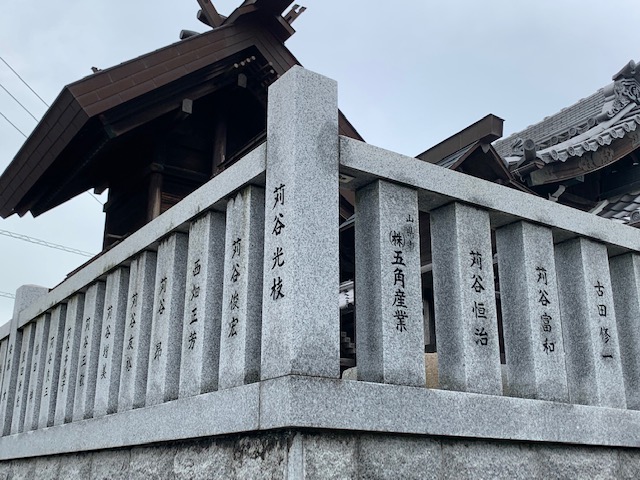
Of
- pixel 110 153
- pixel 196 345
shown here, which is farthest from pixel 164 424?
pixel 110 153

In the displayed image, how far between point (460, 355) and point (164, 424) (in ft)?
6.40

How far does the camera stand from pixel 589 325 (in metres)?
4.86

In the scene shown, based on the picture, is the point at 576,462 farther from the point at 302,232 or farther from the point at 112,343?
the point at 112,343

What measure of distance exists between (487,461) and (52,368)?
182 inches

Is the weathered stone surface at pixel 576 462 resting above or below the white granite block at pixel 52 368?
below

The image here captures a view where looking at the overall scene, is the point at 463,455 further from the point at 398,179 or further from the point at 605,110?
the point at 605,110

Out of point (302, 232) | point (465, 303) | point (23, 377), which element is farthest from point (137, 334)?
point (23, 377)

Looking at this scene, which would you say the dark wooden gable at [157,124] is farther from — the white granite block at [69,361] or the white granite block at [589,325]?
the white granite block at [589,325]

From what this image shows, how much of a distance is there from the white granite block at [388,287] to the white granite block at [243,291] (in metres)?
0.59

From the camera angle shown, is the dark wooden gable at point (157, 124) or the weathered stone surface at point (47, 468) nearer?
the weathered stone surface at point (47, 468)

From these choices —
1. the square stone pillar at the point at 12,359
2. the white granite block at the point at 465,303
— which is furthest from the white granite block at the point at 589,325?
the square stone pillar at the point at 12,359

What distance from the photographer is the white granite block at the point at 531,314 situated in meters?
4.45

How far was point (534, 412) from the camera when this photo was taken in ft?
13.9

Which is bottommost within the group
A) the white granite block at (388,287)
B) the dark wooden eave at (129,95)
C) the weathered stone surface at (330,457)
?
the weathered stone surface at (330,457)
